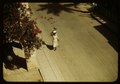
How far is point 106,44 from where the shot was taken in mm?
16844

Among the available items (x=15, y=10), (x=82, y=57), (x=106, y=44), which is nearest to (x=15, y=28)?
(x=15, y=10)

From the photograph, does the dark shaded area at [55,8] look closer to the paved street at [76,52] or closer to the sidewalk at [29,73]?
the paved street at [76,52]

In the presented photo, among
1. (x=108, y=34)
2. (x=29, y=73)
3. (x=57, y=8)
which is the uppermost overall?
(x=57, y=8)

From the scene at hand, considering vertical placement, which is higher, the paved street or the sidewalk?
the sidewalk

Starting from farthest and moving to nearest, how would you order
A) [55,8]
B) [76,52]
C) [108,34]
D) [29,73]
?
[55,8], [108,34], [76,52], [29,73]

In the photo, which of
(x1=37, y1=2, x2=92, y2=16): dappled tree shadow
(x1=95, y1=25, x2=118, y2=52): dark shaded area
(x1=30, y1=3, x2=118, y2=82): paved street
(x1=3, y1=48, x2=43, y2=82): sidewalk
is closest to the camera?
(x1=3, y1=48, x2=43, y2=82): sidewalk

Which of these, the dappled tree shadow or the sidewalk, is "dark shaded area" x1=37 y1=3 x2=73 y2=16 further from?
the sidewalk

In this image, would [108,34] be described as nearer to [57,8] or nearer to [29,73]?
[57,8]

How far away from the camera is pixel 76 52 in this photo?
1556 cm

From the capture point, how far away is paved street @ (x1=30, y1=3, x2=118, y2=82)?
12930mm

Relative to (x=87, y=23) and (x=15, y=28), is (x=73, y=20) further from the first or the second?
(x=15, y=28)

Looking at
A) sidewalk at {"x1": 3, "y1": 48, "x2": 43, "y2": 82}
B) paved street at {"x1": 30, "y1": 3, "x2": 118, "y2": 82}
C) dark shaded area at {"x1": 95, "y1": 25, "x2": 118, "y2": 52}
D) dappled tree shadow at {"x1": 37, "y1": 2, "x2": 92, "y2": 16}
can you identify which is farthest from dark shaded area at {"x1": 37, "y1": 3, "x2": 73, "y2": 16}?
sidewalk at {"x1": 3, "y1": 48, "x2": 43, "y2": 82}

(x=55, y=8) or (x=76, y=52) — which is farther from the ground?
(x=55, y=8)

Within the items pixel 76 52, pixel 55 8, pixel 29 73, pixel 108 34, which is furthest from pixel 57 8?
pixel 29 73
